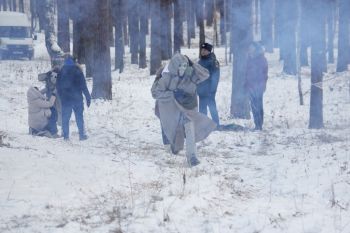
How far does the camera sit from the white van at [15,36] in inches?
1126

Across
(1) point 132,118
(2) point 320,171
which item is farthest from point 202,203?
(1) point 132,118

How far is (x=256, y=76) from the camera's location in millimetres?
10750

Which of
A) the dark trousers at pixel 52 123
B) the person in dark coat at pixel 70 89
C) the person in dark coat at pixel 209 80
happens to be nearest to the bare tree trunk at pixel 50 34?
the dark trousers at pixel 52 123

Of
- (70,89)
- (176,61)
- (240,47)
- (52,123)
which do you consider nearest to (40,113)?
(52,123)

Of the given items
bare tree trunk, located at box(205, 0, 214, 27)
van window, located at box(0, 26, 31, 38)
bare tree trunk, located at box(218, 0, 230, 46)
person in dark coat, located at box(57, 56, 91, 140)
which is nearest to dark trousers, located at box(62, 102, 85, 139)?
person in dark coat, located at box(57, 56, 91, 140)

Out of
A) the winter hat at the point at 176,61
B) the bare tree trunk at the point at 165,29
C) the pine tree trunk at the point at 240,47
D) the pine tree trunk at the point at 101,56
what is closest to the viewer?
the winter hat at the point at 176,61

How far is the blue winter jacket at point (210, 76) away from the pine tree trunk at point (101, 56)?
480 cm

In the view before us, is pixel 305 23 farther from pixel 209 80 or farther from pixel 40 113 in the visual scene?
pixel 40 113

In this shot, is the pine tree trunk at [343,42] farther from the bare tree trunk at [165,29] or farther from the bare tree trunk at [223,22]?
the bare tree trunk at [165,29]

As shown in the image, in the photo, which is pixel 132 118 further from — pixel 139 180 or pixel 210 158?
pixel 139 180

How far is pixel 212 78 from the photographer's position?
10.4 m

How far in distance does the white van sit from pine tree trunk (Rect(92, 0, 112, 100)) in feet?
48.6

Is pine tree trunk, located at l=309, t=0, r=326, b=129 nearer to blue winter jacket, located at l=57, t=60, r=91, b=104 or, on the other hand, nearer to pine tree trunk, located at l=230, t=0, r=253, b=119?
pine tree trunk, located at l=230, t=0, r=253, b=119

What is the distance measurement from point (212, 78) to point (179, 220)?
534cm
